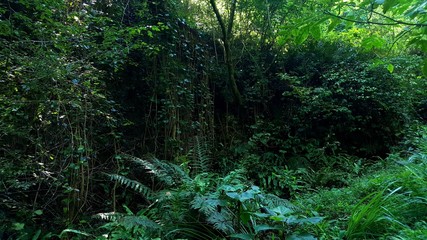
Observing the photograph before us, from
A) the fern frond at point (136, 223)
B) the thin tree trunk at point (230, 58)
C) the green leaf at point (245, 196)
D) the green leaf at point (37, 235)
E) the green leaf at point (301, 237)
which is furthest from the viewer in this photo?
the thin tree trunk at point (230, 58)

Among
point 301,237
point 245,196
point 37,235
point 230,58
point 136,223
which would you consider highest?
point 230,58

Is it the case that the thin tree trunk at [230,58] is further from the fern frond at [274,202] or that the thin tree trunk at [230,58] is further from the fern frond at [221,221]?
A: the fern frond at [221,221]

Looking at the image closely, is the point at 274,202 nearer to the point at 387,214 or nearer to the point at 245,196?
the point at 245,196

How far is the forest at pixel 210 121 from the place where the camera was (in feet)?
7.19

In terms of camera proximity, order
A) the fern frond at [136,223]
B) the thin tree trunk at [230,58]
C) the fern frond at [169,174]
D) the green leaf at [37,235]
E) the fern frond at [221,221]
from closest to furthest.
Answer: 1. the fern frond at [221,221]
2. the fern frond at [136,223]
3. the green leaf at [37,235]
4. the fern frond at [169,174]
5. the thin tree trunk at [230,58]

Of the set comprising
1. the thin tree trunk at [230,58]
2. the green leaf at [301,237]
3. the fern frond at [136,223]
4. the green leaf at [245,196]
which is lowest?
the fern frond at [136,223]

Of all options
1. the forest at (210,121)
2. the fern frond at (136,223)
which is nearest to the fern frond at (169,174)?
the forest at (210,121)

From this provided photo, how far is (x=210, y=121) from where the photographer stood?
5.33 m

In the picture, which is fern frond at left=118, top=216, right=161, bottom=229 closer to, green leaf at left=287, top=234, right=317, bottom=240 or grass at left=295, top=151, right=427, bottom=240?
green leaf at left=287, top=234, right=317, bottom=240

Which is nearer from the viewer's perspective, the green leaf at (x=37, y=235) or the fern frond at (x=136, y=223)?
the fern frond at (x=136, y=223)

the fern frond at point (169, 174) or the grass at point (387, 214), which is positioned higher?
the grass at point (387, 214)

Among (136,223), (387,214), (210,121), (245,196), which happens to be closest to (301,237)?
(245,196)

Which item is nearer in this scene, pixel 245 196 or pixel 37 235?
pixel 245 196

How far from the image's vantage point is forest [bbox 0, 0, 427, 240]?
2191mm
